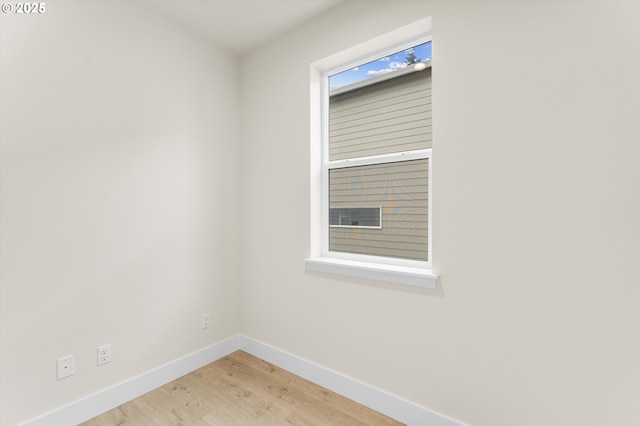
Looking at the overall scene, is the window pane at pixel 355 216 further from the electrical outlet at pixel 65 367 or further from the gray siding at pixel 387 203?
the electrical outlet at pixel 65 367

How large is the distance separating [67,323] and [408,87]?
2508mm

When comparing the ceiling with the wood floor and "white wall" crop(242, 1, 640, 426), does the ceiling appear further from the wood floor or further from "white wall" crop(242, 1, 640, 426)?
the wood floor

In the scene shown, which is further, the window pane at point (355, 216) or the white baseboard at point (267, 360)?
the window pane at point (355, 216)

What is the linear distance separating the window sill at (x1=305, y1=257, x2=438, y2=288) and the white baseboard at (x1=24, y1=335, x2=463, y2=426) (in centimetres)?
70

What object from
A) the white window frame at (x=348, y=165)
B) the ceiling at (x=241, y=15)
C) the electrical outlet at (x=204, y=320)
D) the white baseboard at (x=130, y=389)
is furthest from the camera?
the electrical outlet at (x=204, y=320)

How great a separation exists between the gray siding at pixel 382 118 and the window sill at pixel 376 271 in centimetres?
77

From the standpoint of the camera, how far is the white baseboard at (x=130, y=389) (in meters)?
1.68

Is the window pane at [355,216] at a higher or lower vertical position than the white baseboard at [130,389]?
higher

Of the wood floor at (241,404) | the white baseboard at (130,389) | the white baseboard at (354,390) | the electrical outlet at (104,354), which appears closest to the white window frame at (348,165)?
the white baseboard at (354,390)

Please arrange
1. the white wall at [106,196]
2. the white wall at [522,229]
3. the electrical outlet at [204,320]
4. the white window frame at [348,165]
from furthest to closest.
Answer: the electrical outlet at [204,320] → the white window frame at [348,165] → the white wall at [106,196] → the white wall at [522,229]

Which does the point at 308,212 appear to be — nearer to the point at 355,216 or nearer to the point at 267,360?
the point at 355,216

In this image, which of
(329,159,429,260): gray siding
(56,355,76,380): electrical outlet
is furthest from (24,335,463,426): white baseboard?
(329,159,429,260): gray siding

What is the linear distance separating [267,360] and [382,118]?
83.1 inches

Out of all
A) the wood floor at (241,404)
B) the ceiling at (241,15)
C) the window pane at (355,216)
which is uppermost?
the ceiling at (241,15)
